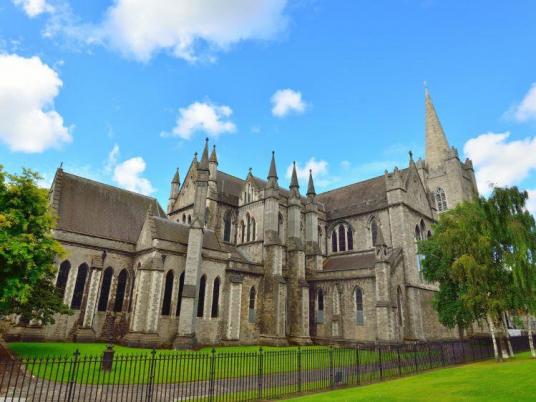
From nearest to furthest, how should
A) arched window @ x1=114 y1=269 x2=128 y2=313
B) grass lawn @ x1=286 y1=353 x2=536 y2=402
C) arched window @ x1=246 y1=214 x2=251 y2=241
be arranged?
grass lawn @ x1=286 y1=353 x2=536 y2=402 < arched window @ x1=114 y1=269 x2=128 y2=313 < arched window @ x1=246 y1=214 x2=251 y2=241

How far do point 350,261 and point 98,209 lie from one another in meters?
23.4

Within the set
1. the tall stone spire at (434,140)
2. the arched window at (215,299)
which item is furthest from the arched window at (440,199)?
the arched window at (215,299)

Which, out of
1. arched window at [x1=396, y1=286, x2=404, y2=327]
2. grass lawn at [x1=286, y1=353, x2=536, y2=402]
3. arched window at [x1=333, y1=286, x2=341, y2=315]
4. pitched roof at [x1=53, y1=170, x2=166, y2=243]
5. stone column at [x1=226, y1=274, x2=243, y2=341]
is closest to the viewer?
grass lawn at [x1=286, y1=353, x2=536, y2=402]

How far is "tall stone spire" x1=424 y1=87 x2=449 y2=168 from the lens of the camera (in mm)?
52656

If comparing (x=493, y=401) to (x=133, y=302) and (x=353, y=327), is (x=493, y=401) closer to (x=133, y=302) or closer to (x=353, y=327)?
(x=353, y=327)

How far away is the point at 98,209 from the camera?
100 feet

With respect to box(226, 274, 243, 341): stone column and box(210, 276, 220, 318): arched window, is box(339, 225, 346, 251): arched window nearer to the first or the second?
box(226, 274, 243, 341): stone column

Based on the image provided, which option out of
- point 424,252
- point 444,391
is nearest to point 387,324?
point 424,252

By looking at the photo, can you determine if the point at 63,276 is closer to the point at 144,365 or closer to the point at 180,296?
the point at 180,296

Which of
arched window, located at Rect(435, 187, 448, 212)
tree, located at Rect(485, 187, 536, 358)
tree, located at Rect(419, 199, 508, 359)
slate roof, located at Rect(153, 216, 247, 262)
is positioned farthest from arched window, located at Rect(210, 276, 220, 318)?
arched window, located at Rect(435, 187, 448, 212)

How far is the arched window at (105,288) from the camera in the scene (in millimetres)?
26797

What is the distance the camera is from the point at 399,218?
1358 inches

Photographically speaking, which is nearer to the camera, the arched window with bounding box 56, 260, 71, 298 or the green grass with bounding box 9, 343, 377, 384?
the green grass with bounding box 9, 343, 377, 384

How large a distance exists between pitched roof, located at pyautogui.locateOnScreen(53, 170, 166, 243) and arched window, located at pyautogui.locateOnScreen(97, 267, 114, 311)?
9.10 ft
